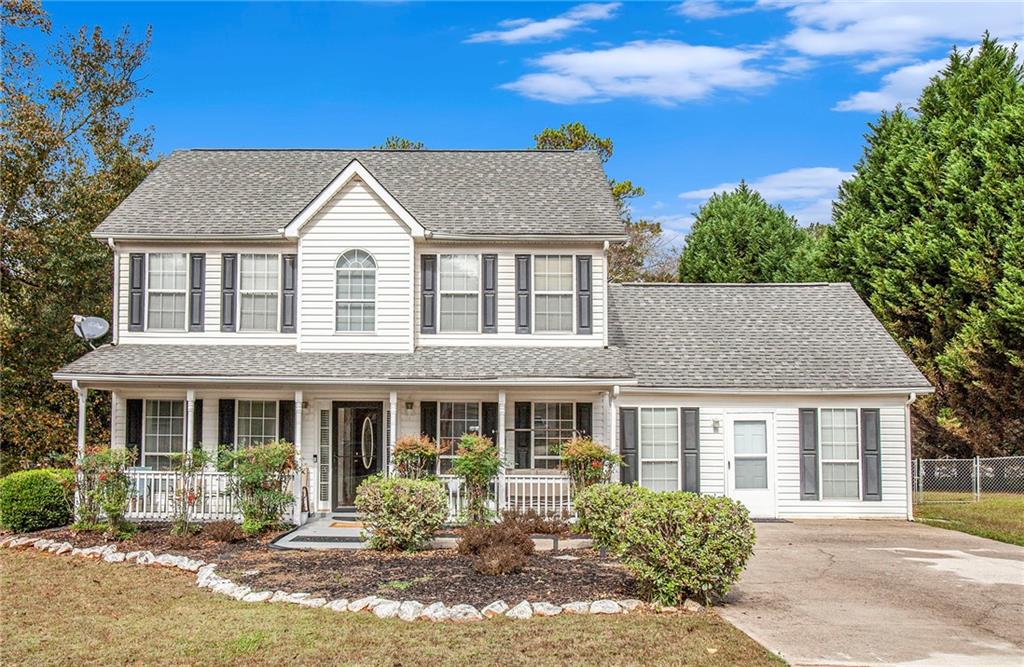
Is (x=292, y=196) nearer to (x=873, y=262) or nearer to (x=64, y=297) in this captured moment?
(x=64, y=297)

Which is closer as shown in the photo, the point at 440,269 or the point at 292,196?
the point at 440,269

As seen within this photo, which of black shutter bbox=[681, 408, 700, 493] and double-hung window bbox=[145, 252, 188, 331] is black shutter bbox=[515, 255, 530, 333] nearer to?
black shutter bbox=[681, 408, 700, 493]

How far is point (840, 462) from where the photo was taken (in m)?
18.6

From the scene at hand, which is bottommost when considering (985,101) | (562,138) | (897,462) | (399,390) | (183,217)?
(897,462)

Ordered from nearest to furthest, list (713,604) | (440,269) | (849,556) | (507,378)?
(713,604) → (849,556) → (507,378) → (440,269)

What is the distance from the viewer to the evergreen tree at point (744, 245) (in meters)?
32.9

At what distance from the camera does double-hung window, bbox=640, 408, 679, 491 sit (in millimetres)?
18531

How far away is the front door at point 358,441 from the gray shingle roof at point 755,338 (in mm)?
5520

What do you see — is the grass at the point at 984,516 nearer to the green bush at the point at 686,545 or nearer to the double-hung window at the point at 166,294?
the green bush at the point at 686,545

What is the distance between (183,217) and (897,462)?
1611 centimetres

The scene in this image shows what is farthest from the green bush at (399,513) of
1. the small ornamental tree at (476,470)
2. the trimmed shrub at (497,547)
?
the small ornamental tree at (476,470)

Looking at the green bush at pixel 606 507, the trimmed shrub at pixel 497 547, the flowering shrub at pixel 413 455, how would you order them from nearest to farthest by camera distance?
1. the trimmed shrub at pixel 497 547
2. the green bush at pixel 606 507
3. the flowering shrub at pixel 413 455

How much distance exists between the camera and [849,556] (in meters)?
14.1

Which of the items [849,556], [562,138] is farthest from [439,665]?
[562,138]
